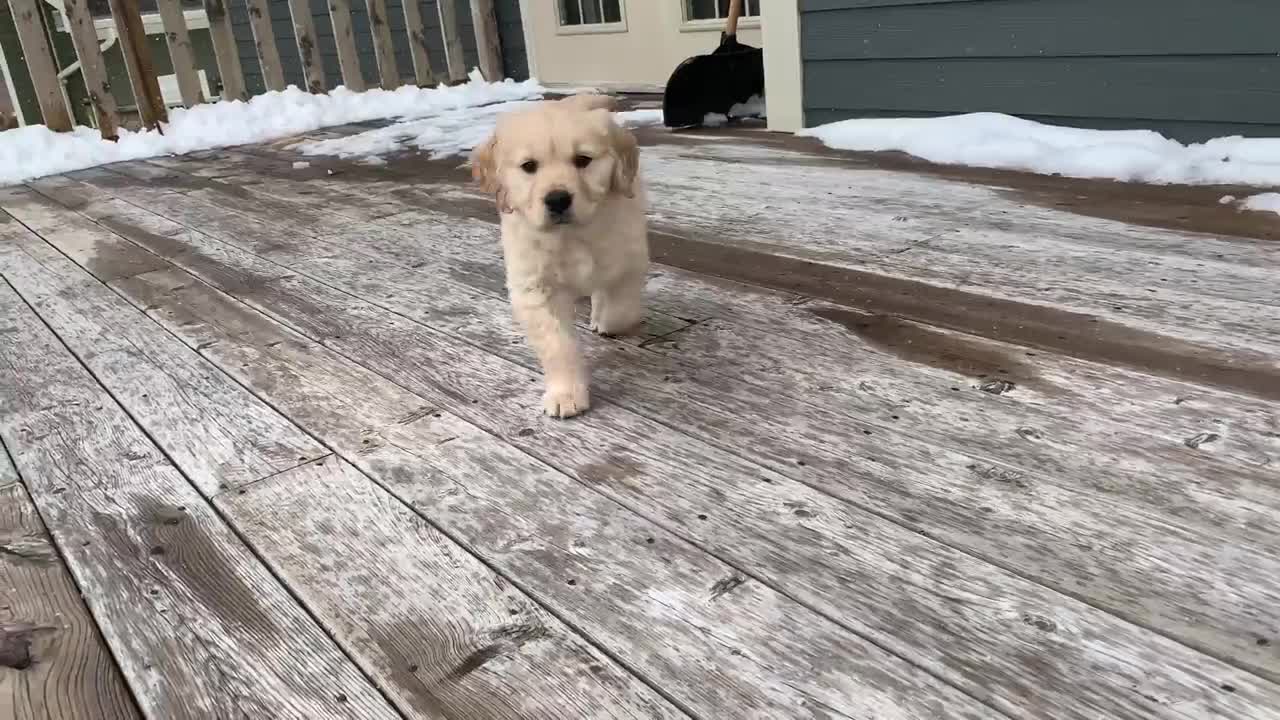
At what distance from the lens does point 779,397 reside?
1.96m

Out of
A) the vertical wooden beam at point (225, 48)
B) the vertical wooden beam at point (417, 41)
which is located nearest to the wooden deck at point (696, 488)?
the vertical wooden beam at point (225, 48)

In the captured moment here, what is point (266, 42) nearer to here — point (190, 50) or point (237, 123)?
point (190, 50)

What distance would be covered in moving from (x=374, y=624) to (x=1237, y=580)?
1.22 metres

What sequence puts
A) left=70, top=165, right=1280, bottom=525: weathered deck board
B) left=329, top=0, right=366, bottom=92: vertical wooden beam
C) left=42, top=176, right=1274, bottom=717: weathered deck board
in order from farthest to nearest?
left=329, top=0, right=366, bottom=92: vertical wooden beam < left=70, top=165, right=1280, bottom=525: weathered deck board < left=42, top=176, right=1274, bottom=717: weathered deck board

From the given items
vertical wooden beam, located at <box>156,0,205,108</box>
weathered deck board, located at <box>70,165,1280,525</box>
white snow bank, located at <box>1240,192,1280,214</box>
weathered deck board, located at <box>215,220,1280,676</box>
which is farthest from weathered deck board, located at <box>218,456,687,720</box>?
vertical wooden beam, located at <box>156,0,205,108</box>

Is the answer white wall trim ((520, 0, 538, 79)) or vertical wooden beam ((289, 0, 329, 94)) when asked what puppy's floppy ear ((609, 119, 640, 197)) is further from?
white wall trim ((520, 0, 538, 79))

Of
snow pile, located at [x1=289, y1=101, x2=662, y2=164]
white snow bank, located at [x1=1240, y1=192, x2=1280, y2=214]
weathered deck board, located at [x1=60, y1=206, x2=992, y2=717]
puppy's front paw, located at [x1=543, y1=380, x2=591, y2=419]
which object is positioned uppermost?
snow pile, located at [x1=289, y1=101, x2=662, y2=164]

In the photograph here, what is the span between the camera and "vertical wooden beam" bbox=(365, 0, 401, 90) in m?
7.17

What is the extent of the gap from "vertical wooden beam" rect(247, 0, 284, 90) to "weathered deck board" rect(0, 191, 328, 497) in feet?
12.2

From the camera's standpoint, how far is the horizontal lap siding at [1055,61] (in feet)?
10.8

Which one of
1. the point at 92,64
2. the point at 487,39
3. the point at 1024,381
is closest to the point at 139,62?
the point at 92,64

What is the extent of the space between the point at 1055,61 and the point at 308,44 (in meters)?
5.56

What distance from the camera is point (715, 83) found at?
17.3ft

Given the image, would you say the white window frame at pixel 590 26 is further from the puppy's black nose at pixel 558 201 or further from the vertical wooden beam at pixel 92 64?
the puppy's black nose at pixel 558 201
